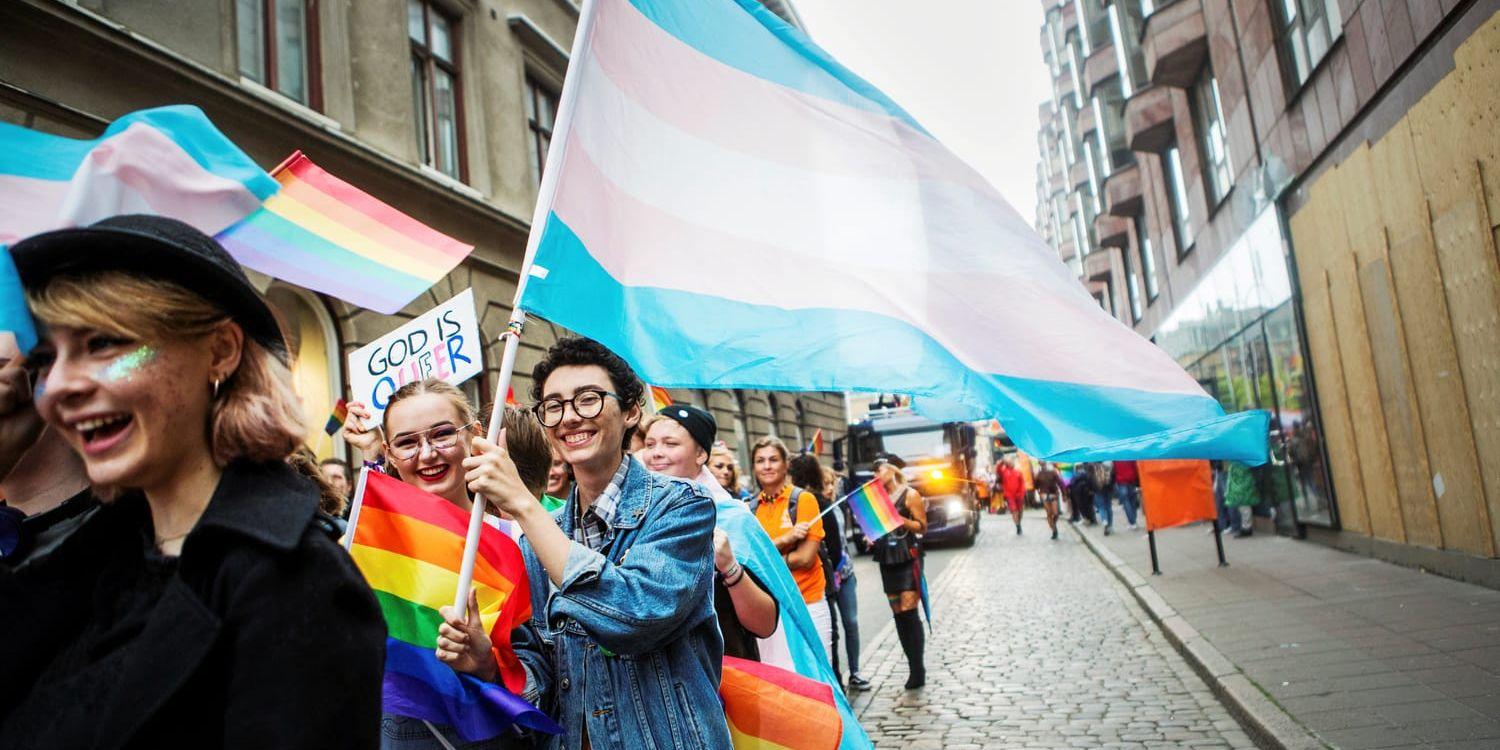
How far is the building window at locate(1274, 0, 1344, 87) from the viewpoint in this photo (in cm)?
1145

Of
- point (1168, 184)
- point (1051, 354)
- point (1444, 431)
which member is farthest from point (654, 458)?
point (1168, 184)

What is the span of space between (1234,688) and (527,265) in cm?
565

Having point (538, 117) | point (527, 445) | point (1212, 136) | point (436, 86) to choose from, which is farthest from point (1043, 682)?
point (1212, 136)

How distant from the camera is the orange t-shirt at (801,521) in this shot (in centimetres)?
637

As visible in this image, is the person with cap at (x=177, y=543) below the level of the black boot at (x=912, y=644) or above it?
above

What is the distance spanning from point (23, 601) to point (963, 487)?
67.3 feet

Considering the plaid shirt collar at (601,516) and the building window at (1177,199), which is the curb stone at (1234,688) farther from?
the building window at (1177,199)

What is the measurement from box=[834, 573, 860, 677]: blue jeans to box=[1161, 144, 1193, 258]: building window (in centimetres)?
1637

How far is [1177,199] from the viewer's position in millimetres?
22594

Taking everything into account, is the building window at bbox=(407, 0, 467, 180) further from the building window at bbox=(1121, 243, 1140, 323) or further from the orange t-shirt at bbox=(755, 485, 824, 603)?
the building window at bbox=(1121, 243, 1140, 323)

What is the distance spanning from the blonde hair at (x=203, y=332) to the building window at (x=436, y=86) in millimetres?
12769

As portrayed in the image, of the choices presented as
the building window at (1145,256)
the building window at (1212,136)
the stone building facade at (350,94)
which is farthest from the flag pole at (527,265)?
the building window at (1145,256)

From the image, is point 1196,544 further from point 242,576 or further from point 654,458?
point 242,576

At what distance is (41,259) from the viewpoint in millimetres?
1377
